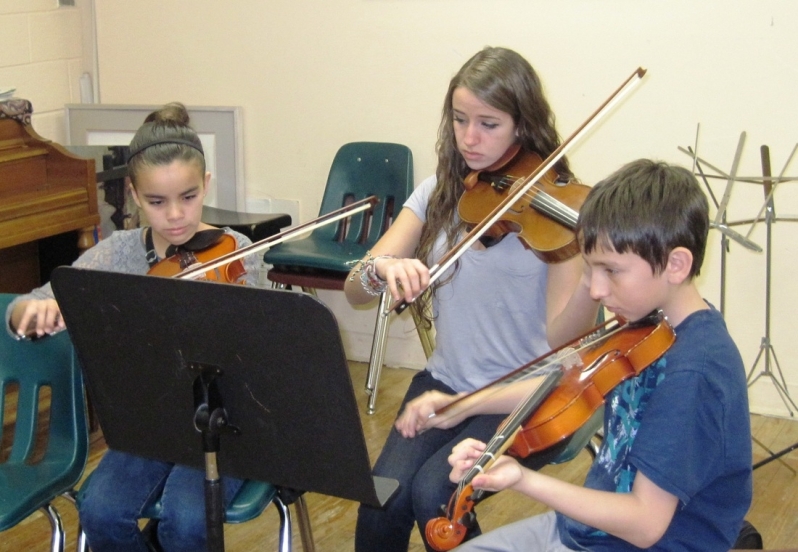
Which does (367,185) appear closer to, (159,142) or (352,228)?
(352,228)

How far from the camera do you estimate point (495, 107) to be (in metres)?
1.73

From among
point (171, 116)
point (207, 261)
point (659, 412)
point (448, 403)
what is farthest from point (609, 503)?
point (171, 116)

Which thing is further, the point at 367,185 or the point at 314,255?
the point at 367,185

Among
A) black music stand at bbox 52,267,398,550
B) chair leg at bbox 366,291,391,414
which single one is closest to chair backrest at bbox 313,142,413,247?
chair leg at bbox 366,291,391,414

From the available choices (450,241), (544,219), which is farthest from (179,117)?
(544,219)

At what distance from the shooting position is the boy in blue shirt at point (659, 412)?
1154mm

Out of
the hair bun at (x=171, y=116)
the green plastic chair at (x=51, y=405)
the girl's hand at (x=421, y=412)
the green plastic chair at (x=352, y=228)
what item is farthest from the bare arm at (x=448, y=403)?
the green plastic chair at (x=352, y=228)

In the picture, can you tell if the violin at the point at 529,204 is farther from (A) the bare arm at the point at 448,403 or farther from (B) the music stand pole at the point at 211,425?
(B) the music stand pole at the point at 211,425

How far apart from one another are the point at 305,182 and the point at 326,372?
7.72 ft

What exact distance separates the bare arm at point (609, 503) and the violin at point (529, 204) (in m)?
0.61

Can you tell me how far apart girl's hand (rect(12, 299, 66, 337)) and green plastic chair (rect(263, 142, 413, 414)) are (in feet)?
4.37

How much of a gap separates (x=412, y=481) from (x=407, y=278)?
1.20 ft

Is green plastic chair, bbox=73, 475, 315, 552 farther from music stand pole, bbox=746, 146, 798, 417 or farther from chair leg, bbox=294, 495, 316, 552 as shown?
music stand pole, bbox=746, 146, 798, 417

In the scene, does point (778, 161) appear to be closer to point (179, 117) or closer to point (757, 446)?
point (757, 446)
